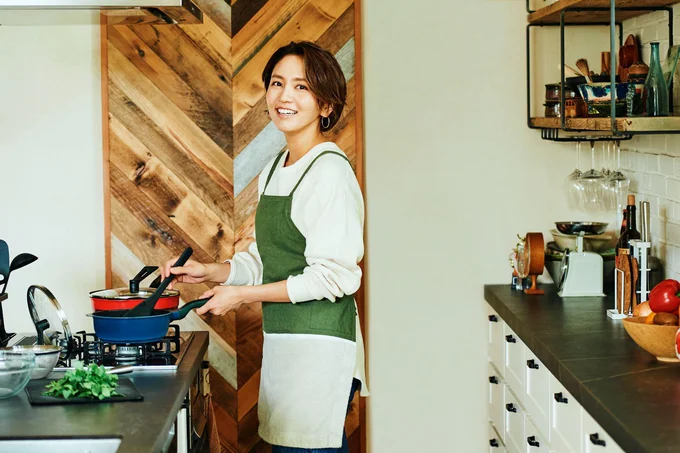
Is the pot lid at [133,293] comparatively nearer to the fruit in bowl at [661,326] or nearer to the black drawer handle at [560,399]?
the black drawer handle at [560,399]

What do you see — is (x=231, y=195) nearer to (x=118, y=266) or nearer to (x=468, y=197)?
(x=118, y=266)

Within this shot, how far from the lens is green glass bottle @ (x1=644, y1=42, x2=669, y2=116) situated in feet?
9.35

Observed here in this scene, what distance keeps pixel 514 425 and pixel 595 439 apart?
1116 mm

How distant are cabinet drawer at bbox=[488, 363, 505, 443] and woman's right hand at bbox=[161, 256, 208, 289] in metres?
1.28

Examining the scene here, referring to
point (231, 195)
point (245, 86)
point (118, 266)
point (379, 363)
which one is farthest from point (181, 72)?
point (379, 363)

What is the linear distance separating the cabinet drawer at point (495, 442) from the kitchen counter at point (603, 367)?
20.8 inches

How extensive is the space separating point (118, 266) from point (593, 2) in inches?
82.6

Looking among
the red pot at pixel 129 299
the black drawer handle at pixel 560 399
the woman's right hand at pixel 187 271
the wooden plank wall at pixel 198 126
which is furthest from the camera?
the wooden plank wall at pixel 198 126

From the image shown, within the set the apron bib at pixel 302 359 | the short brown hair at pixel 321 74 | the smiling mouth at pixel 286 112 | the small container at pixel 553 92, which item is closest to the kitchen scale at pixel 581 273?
the small container at pixel 553 92

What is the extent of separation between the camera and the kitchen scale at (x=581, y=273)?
338 cm

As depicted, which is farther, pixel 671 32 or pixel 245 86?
pixel 245 86

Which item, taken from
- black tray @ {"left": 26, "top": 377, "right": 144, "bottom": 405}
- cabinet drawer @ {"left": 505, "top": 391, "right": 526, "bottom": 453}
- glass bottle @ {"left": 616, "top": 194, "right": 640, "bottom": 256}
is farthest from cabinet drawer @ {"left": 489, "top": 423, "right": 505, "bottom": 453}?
black tray @ {"left": 26, "top": 377, "right": 144, "bottom": 405}

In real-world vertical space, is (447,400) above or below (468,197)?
below

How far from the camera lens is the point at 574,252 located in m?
3.39
